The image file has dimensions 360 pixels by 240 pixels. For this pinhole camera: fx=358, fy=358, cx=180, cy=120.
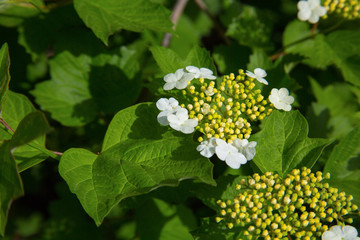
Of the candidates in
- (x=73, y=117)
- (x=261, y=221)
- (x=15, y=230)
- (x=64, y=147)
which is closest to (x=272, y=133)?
(x=261, y=221)

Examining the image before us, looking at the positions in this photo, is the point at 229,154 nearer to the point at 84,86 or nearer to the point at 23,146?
the point at 23,146

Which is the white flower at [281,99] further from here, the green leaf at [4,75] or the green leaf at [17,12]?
the green leaf at [17,12]

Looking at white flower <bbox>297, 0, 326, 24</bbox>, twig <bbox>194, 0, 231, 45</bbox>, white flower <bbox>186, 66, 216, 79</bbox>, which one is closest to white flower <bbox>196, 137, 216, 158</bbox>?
white flower <bbox>186, 66, 216, 79</bbox>

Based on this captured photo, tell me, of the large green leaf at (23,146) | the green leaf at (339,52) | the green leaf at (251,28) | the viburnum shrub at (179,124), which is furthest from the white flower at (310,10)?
the large green leaf at (23,146)

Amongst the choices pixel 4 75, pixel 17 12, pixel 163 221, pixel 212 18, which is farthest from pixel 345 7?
pixel 17 12

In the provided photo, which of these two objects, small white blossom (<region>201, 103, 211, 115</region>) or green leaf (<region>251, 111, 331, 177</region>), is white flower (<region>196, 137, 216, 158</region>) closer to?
small white blossom (<region>201, 103, 211, 115</region>)

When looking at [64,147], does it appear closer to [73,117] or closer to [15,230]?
[73,117]
